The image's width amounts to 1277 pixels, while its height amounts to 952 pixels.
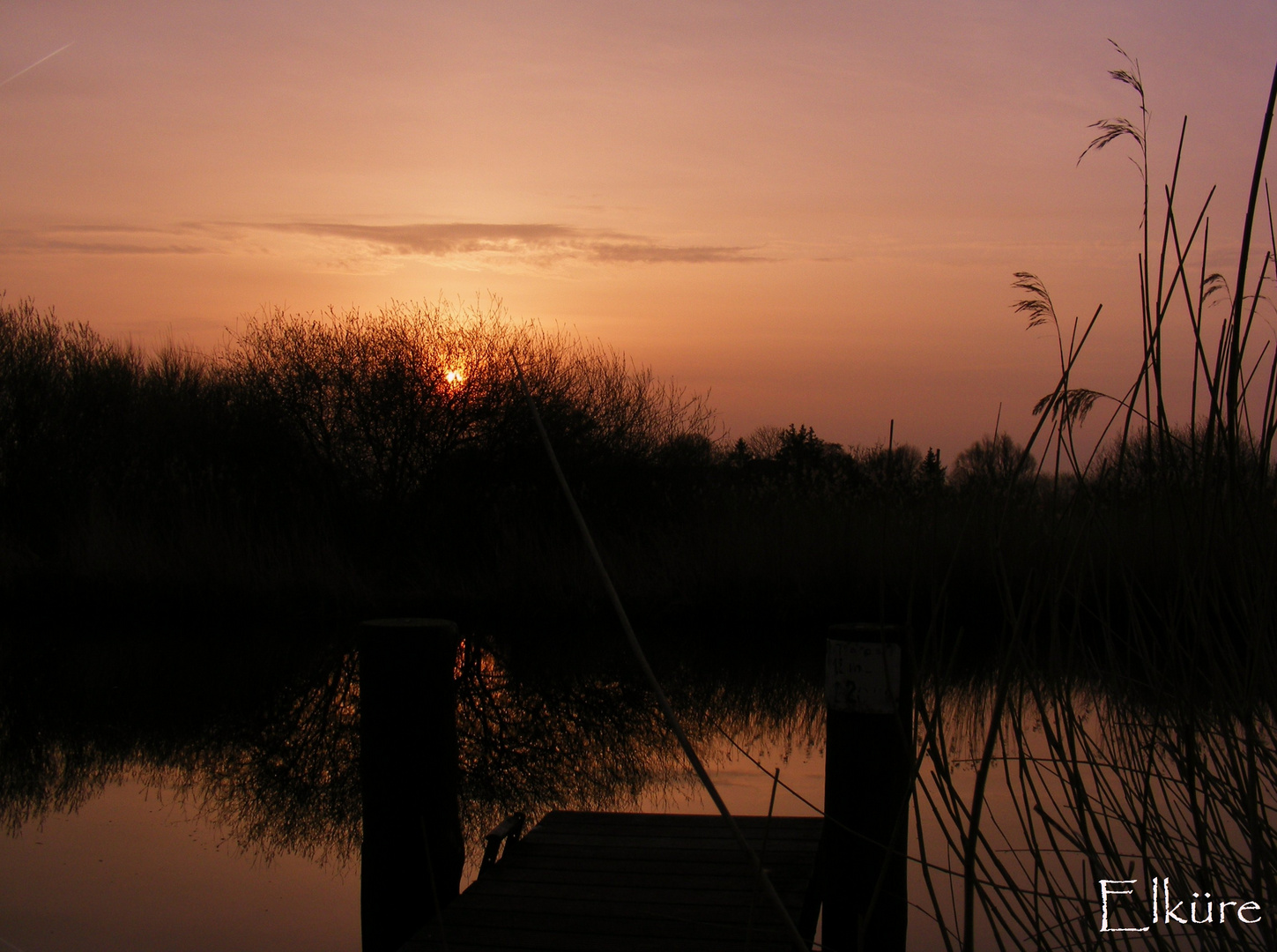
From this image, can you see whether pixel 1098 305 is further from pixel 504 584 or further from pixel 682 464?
pixel 682 464

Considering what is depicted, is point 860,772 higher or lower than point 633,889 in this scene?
higher

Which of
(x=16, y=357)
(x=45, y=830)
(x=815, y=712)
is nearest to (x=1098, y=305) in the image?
(x=45, y=830)

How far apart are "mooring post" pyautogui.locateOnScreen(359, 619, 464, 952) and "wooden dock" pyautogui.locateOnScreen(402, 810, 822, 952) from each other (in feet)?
0.66

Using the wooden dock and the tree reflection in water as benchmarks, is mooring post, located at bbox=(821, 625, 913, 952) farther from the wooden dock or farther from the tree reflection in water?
the tree reflection in water

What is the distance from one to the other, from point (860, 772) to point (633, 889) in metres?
0.90

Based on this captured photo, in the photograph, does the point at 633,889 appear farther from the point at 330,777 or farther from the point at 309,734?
the point at 309,734

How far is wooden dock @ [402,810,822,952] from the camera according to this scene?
293 centimetres

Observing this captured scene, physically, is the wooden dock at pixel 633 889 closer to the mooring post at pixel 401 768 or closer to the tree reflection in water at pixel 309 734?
the mooring post at pixel 401 768

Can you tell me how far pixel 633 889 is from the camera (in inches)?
130

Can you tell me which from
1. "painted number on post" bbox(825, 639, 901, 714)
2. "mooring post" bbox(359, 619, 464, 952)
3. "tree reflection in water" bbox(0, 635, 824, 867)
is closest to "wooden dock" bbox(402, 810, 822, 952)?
"mooring post" bbox(359, 619, 464, 952)

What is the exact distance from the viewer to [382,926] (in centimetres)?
337

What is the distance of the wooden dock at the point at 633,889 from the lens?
2.93m

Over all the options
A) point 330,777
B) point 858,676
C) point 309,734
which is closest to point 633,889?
point 858,676

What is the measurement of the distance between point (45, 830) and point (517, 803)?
7.13 feet
